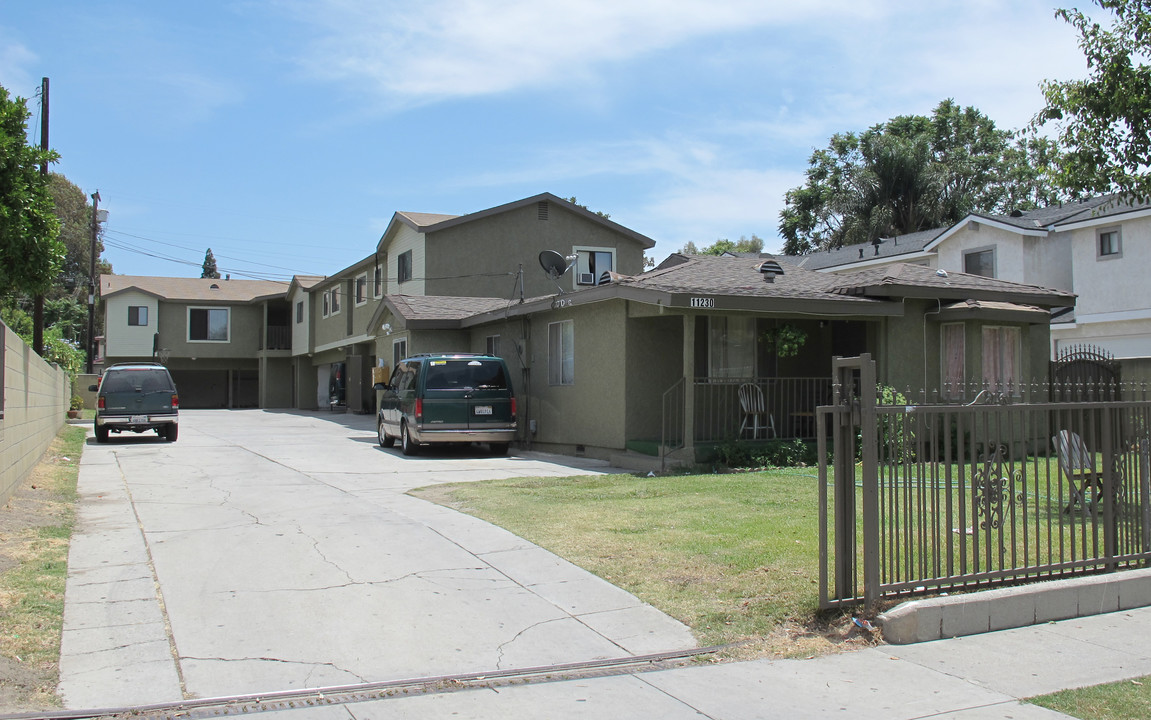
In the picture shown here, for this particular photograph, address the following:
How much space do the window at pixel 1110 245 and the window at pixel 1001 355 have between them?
10.9 metres

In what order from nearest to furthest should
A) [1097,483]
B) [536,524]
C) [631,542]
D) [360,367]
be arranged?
[1097,483]
[631,542]
[536,524]
[360,367]

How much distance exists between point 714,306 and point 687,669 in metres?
9.10

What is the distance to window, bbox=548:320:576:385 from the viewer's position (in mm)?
17484

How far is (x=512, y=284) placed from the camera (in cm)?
2798

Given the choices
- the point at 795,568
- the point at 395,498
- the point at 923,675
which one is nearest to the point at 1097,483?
the point at 795,568

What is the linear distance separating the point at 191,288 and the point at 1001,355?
39.2 meters

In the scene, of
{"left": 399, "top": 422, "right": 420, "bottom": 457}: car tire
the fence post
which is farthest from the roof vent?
the fence post

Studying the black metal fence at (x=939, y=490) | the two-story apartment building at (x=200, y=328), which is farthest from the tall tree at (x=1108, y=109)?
the two-story apartment building at (x=200, y=328)

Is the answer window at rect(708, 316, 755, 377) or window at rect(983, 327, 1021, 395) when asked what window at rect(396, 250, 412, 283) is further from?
window at rect(983, 327, 1021, 395)

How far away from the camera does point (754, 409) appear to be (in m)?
15.5

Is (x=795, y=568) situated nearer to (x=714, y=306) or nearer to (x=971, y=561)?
(x=971, y=561)

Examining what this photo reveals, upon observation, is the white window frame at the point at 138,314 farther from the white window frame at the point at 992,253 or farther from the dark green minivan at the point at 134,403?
the white window frame at the point at 992,253

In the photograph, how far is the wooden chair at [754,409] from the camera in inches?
605

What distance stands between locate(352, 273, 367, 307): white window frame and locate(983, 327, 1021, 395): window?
69.9 feet
